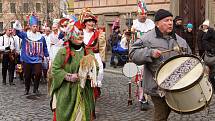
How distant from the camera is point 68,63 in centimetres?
610

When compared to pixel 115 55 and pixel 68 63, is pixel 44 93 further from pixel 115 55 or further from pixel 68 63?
pixel 115 55

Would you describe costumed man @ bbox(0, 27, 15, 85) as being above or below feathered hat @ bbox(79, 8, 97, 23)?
below

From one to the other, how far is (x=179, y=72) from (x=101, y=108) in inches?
181

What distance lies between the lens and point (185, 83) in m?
4.86

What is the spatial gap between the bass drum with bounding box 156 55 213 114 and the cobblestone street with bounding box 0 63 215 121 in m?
1.98

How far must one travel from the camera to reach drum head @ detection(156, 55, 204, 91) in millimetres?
4902

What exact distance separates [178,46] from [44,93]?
6898mm

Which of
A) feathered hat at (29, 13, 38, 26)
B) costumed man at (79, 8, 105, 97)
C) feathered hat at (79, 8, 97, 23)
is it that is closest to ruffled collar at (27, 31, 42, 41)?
feathered hat at (29, 13, 38, 26)

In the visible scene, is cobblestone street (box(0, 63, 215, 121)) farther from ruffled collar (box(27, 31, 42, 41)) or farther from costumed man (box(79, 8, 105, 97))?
ruffled collar (box(27, 31, 42, 41))

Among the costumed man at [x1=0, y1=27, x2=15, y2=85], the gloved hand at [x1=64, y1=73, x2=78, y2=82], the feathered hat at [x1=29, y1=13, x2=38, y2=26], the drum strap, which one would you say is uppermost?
the feathered hat at [x1=29, y1=13, x2=38, y2=26]

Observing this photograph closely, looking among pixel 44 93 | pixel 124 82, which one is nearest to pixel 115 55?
pixel 124 82

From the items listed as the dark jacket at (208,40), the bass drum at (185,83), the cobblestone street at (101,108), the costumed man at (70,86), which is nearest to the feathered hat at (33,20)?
the cobblestone street at (101,108)

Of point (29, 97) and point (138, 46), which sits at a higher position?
point (138, 46)

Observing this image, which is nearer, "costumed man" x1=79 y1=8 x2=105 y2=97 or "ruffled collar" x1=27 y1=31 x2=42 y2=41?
"costumed man" x1=79 y1=8 x2=105 y2=97
